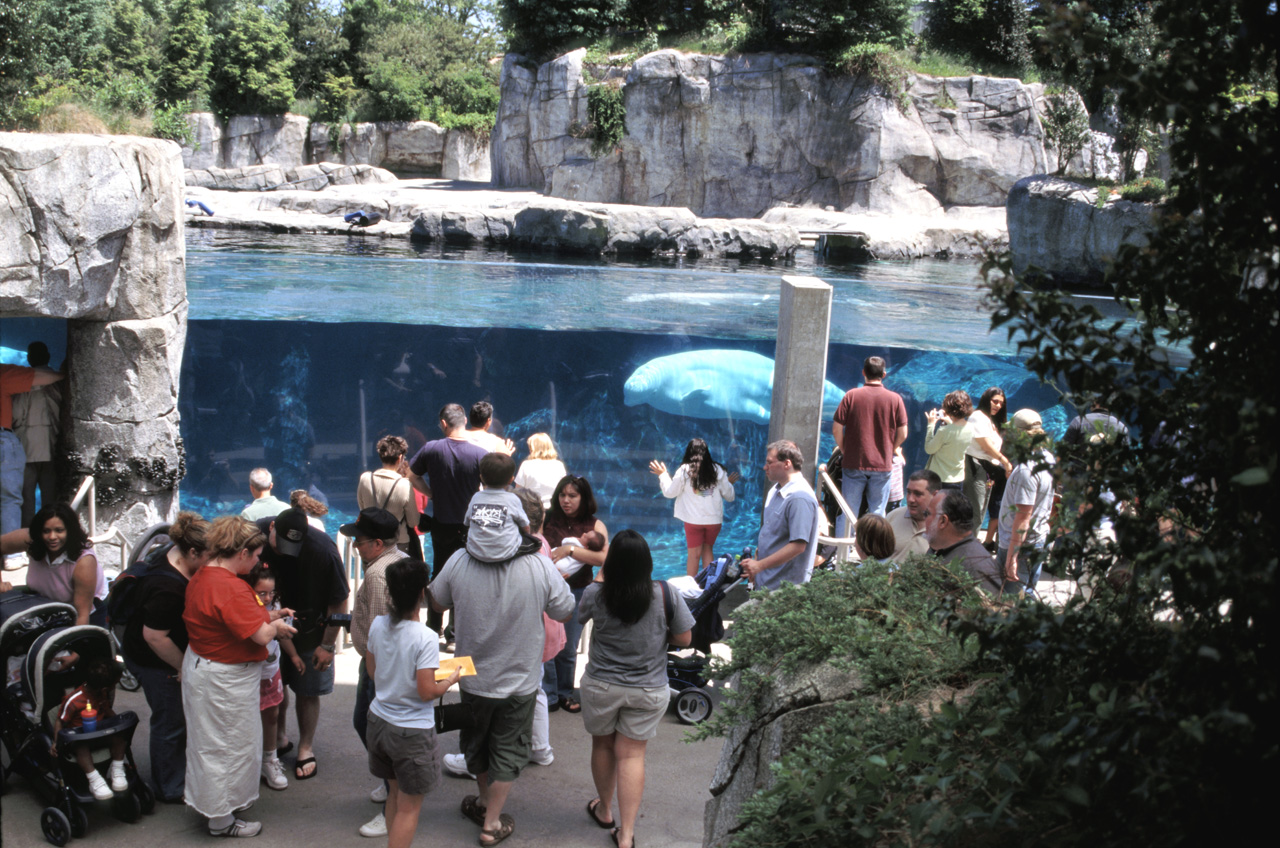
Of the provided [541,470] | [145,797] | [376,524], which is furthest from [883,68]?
[145,797]

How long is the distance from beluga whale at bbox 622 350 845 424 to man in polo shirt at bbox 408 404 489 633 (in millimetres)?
5700

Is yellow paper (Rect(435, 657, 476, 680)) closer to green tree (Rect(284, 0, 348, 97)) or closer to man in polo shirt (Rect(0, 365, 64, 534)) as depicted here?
man in polo shirt (Rect(0, 365, 64, 534))

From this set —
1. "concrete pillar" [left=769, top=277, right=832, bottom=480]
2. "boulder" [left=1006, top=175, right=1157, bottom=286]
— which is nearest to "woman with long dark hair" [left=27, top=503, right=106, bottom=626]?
"concrete pillar" [left=769, top=277, right=832, bottom=480]

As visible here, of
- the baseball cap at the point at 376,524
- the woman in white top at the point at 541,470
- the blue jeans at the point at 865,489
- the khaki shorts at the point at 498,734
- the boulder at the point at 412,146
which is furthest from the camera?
the boulder at the point at 412,146

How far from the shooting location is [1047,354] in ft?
6.66

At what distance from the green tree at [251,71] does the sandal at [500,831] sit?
1544 inches

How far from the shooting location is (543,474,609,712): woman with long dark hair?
564 cm

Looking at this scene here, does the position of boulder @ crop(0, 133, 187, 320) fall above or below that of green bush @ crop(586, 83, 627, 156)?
below

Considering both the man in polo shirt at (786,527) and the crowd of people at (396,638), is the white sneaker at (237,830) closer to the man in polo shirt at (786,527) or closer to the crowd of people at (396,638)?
the crowd of people at (396,638)

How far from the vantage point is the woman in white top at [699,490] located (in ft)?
23.6

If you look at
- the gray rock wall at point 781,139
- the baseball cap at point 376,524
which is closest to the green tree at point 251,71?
the gray rock wall at point 781,139

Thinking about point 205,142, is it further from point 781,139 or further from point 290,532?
point 290,532

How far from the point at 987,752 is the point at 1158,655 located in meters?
0.57

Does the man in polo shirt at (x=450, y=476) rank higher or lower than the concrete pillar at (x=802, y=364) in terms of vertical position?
lower
